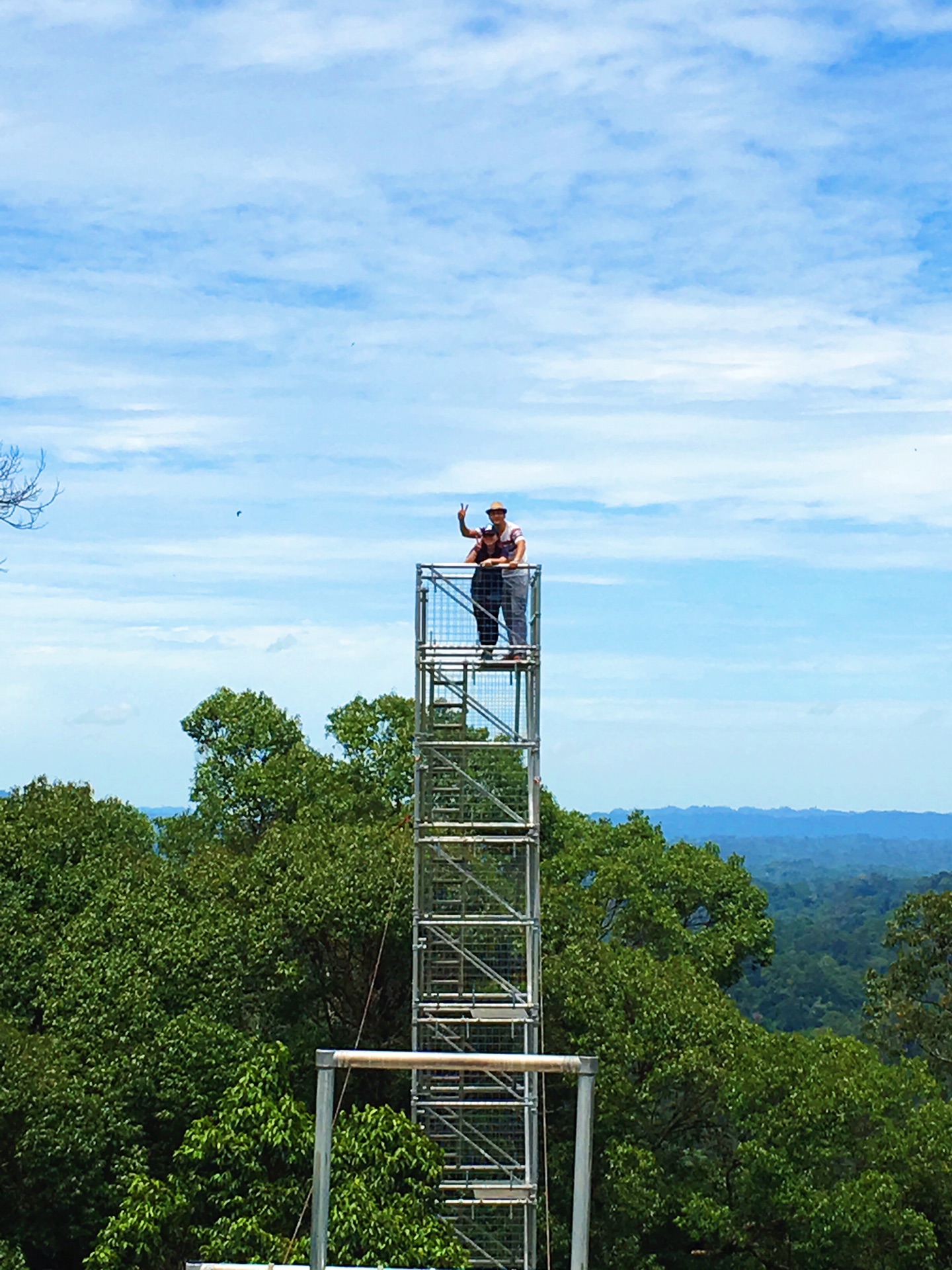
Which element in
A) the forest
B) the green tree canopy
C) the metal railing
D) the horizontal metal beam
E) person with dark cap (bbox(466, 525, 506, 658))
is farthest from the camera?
person with dark cap (bbox(466, 525, 506, 658))

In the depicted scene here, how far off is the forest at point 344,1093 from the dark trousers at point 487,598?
15.8 feet

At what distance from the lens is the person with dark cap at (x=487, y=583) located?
2197cm

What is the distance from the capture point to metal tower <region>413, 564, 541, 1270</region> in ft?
71.8

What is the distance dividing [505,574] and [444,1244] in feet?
27.4

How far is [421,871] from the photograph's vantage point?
22.8 meters

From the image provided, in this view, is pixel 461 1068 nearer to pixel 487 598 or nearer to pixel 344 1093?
pixel 487 598

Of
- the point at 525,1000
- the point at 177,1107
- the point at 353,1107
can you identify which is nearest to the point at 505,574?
the point at 525,1000

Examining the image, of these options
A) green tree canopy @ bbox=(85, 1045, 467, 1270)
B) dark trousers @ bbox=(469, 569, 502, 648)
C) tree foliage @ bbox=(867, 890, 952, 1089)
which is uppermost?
dark trousers @ bbox=(469, 569, 502, 648)

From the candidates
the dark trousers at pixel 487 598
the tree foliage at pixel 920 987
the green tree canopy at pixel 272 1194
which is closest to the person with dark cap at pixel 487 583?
the dark trousers at pixel 487 598

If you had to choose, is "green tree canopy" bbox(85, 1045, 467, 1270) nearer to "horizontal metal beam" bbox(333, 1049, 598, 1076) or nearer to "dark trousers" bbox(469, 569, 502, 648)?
"horizontal metal beam" bbox(333, 1049, 598, 1076)

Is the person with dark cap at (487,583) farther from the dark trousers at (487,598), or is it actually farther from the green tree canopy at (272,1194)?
the green tree canopy at (272,1194)

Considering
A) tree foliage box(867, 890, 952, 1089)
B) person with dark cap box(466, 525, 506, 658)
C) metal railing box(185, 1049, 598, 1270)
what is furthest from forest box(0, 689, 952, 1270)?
tree foliage box(867, 890, 952, 1089)

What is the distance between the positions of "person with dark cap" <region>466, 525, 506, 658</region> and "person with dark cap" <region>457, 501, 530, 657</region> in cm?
6

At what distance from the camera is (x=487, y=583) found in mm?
22141
